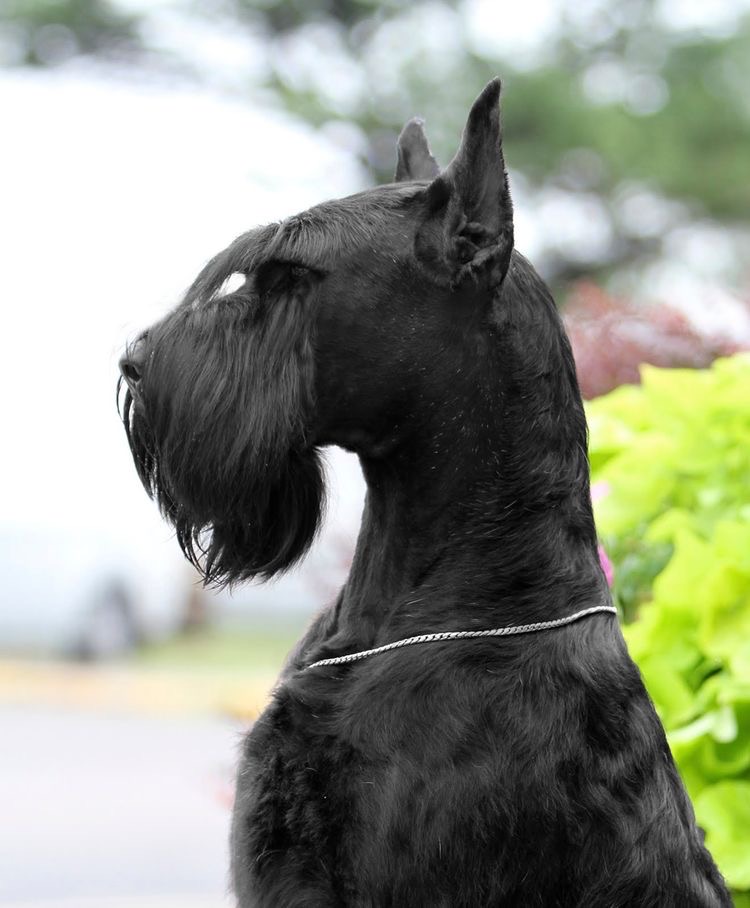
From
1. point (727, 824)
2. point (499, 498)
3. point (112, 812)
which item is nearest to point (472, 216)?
point (499, 498)

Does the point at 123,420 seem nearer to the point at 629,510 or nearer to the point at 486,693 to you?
the point at 486,693

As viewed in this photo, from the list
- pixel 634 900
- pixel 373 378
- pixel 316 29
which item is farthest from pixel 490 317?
pixel 316 29

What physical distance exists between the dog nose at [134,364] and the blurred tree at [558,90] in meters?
8.32

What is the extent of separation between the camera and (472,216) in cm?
195

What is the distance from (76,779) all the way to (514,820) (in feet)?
22.7

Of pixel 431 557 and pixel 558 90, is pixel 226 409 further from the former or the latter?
pixel 558 90

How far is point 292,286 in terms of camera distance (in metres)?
1.98

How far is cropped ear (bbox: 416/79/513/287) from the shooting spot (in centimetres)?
190

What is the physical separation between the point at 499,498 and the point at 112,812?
5973 millimetres

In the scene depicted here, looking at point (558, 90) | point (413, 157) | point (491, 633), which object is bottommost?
point (491, 633)

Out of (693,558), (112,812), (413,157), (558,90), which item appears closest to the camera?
(413,157)

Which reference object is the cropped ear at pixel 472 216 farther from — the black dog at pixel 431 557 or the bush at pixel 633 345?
the bush at pixel 633 345

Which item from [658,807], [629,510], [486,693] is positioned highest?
[629,510]

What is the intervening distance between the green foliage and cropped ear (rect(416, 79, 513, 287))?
1.06 meters
